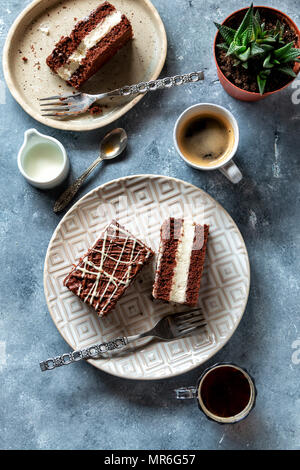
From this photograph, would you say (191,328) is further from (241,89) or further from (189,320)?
(241,89)

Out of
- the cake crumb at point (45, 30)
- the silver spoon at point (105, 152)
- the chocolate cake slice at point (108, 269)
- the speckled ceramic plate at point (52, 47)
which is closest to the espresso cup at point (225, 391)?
the chocolate cake slice at point (108, 269)

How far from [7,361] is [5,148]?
4.77ft

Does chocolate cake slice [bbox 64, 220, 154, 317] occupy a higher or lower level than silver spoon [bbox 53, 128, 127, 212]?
lower

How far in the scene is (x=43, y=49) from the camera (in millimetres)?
3068

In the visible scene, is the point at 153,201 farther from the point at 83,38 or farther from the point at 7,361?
the point at 7,361

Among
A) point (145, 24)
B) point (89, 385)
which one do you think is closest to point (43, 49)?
point (145, 24)

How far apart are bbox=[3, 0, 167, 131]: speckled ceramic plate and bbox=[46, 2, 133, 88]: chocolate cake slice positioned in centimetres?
8

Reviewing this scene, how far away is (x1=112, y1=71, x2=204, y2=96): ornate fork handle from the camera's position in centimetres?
295

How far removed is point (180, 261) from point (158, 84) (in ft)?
3.79

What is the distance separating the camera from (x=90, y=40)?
298 cm

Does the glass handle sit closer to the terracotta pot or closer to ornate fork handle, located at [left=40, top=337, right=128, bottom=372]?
ornate fork handle, located at [left=40, top=337, right=128, bottom=372]

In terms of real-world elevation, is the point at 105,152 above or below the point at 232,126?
above

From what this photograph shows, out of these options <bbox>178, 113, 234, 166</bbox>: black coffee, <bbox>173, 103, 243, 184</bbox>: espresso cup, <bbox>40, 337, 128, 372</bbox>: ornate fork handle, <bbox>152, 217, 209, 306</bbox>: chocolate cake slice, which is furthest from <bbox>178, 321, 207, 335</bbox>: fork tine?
<bbox>178, 113, 234, 166</bbox>: black coffee

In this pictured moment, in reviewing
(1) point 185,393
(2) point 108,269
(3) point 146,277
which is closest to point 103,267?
(2) point 108,269
